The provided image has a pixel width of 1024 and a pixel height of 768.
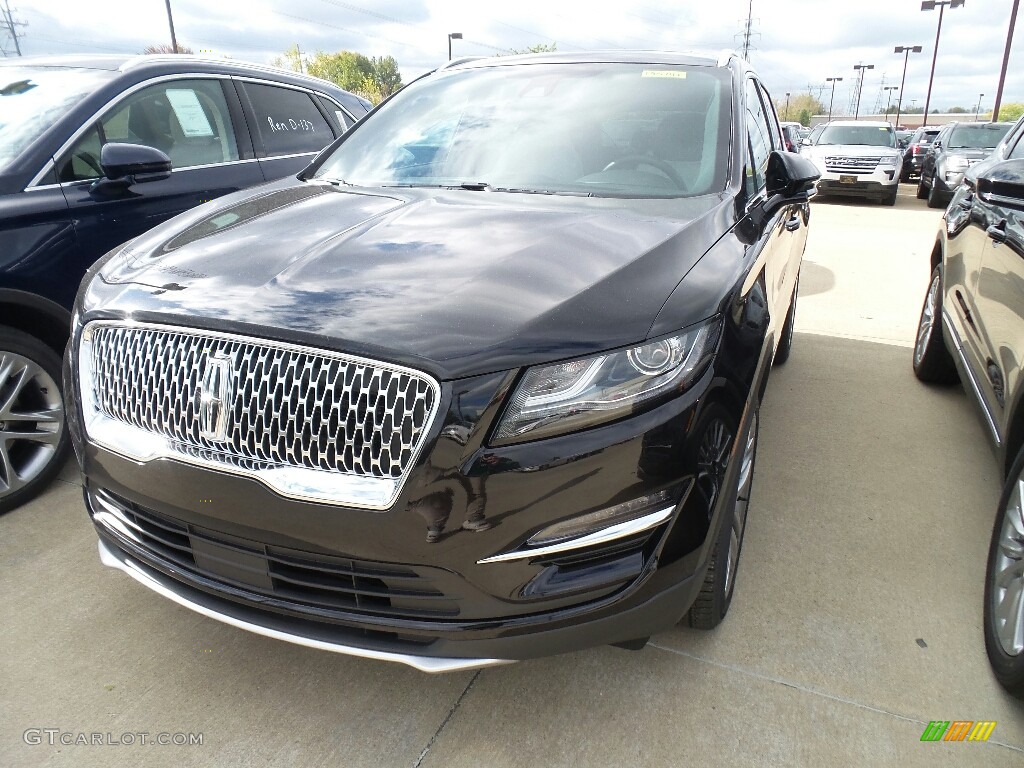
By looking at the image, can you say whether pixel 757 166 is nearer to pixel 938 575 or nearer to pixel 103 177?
pixel 938 575

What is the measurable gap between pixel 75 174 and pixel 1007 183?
3765 millimetres

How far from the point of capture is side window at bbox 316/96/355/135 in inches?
200

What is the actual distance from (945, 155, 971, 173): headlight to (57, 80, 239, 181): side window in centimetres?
1305

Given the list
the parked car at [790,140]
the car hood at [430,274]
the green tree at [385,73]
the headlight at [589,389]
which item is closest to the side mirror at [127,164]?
the car hood at [430,274]

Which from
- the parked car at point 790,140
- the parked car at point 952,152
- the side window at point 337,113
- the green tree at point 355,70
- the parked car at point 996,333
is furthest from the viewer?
the green tree at point 355,70

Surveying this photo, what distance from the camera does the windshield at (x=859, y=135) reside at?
1602 cm

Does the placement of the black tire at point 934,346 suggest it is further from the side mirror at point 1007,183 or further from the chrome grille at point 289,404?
the chrome grille at point 289,404

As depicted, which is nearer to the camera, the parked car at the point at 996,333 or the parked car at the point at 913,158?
the parked car at the point at 996,333

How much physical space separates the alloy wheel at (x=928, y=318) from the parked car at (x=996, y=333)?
1cm

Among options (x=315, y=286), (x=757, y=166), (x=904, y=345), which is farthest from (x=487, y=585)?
(x=904, y=345)

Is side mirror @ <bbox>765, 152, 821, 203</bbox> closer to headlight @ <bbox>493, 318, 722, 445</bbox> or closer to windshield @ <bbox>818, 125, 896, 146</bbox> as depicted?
headlight @ <bbox>493, 318, 722, 445</bbox>

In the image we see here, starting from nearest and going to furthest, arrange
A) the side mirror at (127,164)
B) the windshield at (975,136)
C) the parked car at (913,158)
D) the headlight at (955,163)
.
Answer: the side mirror at (127,164)
the headlight at (955,163)
the windshield at (975,136)
the parked car at (913,158)

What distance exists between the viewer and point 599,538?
5.53 feet

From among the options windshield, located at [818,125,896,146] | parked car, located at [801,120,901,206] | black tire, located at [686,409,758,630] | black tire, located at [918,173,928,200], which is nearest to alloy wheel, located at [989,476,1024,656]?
black tire, located at [686,409,758,630]
